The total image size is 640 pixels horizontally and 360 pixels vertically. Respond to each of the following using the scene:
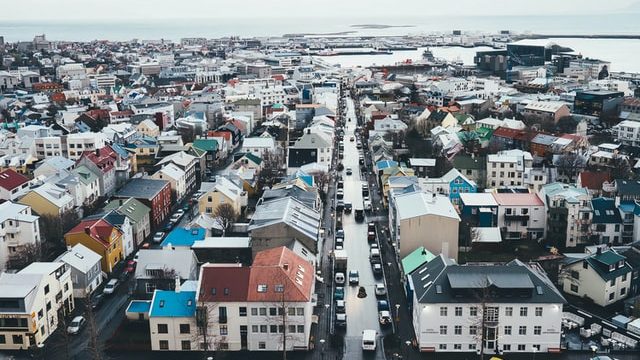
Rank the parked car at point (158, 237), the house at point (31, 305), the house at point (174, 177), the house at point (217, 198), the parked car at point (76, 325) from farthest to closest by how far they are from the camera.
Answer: the house at point (174, 177), the house at point (217, 198), the parked car at point (158, 237), the parked car at point (76, 325), the house at point (31, 305)

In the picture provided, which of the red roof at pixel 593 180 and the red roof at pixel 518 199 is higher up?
the red roof at pixel 593 180

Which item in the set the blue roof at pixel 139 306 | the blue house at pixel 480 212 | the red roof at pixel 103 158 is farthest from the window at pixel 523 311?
the red roof at pixel 103 158

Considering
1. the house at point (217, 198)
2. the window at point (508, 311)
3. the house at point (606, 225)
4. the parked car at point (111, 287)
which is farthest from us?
the house at point (217, 198)

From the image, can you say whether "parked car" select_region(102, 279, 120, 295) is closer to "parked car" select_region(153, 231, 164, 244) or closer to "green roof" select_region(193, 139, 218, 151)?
"parked car" select_region(153, 231, 164, 244)

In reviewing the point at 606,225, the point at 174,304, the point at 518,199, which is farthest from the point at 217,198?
the point at 606,225

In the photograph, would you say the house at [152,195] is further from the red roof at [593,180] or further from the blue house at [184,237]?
the red roof at [593,180]
